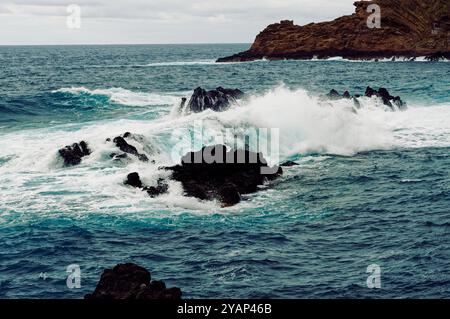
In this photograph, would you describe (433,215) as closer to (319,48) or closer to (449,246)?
(449,246)

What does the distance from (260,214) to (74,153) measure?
40.2 ft

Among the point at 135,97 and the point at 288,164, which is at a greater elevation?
the point at 135,97

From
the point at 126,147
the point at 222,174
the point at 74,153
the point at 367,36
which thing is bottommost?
the point at 222,174

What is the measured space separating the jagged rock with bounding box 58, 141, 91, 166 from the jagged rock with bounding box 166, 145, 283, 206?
21.9 feet

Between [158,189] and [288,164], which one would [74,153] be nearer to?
[158,189]

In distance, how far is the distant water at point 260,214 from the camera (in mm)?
17672

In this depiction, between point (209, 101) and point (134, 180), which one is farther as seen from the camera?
point (209, 101)

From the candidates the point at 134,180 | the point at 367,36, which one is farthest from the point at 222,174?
the point at 367,36

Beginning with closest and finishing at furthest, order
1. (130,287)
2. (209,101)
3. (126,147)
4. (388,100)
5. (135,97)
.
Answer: (130,287)
(126,147)
(209,101)
(388,100)
(135,97)

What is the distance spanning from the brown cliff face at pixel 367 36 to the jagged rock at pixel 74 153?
97601 millimetres

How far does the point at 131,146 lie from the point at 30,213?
29.2ft

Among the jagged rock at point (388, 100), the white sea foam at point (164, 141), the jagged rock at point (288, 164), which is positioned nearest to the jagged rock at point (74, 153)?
the white sea foam at point (164, 141)

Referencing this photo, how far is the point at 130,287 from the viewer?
14.1 meters

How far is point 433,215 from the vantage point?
2327 centimetres
